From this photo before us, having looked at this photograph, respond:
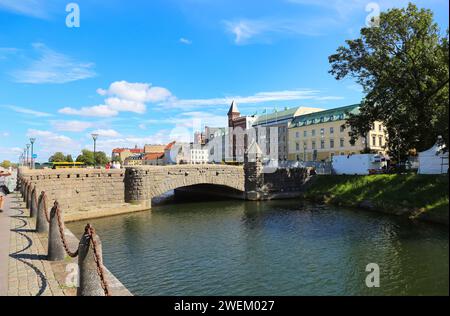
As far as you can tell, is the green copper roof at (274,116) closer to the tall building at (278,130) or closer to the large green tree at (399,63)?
the tall building at (278,130)

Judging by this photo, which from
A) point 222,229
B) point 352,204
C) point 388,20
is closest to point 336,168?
point 352,204

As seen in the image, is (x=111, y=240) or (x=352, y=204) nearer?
(x=111, y=240)

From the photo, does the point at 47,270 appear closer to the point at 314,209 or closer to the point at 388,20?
the point at 314,209

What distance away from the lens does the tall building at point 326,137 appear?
72250mm

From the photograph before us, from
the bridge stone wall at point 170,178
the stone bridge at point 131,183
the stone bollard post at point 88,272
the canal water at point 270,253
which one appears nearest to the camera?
the canal water at point 270,253

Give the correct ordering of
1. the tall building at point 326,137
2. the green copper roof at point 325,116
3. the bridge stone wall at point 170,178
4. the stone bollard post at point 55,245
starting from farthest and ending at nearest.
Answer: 1. the green copper roof at point 325,116
2. the tall building at point 326,137
3. the bridge stone wall at point 170,178
4. the stone bollard post at point 55,245

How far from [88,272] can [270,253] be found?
9.31 metres

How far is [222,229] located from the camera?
22.4 metres

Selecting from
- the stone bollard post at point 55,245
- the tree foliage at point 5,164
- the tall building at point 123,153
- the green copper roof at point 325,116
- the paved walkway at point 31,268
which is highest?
the green copper roof at point 325,116

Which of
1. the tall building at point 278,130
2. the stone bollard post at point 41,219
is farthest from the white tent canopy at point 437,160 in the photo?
the tall building at point 278,130

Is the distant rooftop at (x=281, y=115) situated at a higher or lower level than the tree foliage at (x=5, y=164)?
higher

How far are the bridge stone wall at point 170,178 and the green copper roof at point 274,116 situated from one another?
5995cm
